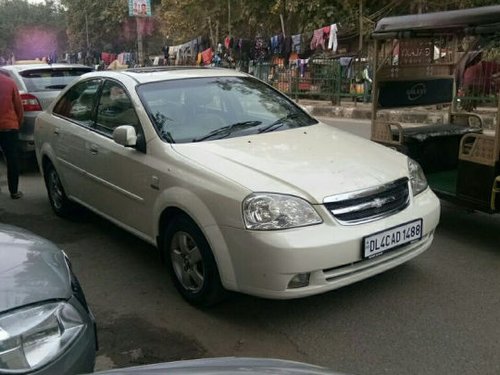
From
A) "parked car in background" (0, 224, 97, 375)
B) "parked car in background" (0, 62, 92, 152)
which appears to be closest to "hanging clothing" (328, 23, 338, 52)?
"parked car in background" (0, 62, 92, 152)

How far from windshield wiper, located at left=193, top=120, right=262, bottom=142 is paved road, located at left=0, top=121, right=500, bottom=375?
3.70 feet

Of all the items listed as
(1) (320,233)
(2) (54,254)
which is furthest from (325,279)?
(2) (54,254)

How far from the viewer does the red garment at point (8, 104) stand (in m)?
6.46

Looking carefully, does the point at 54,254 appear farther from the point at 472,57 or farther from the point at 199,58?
the point at 199,58

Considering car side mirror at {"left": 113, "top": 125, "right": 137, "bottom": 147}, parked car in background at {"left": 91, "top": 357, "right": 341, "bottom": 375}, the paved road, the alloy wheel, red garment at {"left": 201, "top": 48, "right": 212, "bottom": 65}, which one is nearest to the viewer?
parked car in background at {"left": 91, "top": 357, "right": 341, "bottom": 375}

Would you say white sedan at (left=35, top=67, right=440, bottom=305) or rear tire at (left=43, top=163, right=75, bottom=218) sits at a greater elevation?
white sedan at (left=35, top=67, right=440, bottom=305)

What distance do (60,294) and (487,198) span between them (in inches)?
134

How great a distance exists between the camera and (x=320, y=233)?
10.6 ft

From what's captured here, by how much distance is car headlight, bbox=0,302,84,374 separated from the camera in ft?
6.79

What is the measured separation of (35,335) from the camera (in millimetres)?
2176

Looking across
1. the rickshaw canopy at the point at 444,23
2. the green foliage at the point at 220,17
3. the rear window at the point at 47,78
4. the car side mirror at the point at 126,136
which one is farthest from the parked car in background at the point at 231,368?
the green foliage at the point at 220,17

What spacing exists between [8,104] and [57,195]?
55.1 inches

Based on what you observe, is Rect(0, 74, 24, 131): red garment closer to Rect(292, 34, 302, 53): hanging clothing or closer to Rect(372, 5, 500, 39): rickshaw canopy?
Rect(372, 5, 500, 39): rickshaw canopy

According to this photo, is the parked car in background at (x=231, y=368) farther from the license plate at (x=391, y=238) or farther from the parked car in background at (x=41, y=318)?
the license plate at (x=391, y=238)
